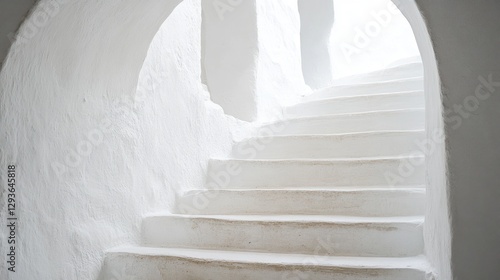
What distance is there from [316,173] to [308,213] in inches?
15.0

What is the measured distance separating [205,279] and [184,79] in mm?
1427

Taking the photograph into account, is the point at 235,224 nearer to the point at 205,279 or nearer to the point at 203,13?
the point at 205,279

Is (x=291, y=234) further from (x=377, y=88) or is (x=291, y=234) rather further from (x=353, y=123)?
(x=377, y=88)

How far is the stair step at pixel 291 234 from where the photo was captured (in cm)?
238

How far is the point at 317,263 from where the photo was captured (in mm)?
2234

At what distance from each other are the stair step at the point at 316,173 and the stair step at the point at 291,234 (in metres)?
0.41

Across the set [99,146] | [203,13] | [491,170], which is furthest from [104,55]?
[203,13]

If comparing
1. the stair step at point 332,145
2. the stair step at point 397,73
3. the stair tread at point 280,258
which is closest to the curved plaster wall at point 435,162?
the stair tread at point 280,258

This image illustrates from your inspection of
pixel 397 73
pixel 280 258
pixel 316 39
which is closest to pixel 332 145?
pixel 280 258

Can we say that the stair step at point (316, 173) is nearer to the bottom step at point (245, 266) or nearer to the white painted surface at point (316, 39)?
the bottom step at point (245, 266)

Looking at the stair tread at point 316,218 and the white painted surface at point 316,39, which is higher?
the white painted surface at point 316,39

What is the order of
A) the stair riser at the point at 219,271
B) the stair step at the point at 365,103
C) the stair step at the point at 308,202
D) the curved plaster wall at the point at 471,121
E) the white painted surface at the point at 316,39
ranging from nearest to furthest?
the curved plaster wall at the point at 471,121 → the stair riser at the point at 219,271 → the stair step at the point at 308,202 → the stair step at the point at 365,103 → the white painted surface at the point at 316,39

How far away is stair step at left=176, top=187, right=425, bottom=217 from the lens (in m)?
2.63

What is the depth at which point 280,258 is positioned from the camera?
2361mm
